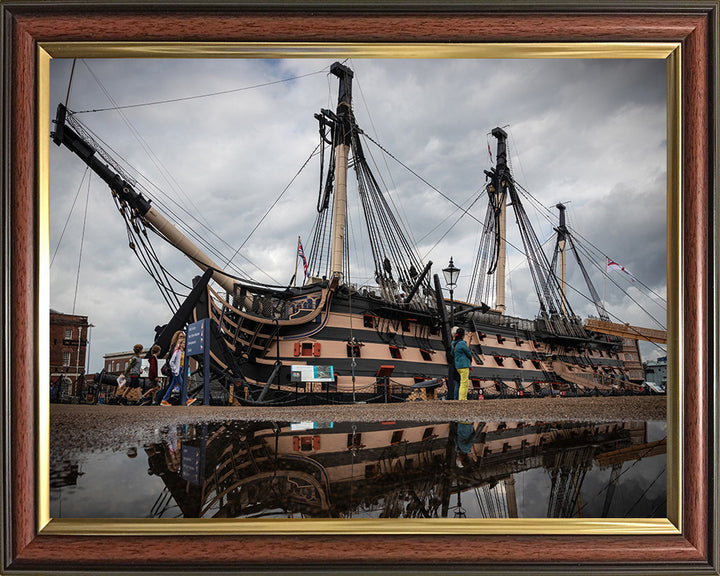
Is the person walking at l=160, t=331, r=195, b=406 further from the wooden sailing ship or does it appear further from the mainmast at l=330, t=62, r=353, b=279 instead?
the mainmast at l=330, t=62, r=353, b=279

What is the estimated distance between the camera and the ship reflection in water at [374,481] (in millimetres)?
1978

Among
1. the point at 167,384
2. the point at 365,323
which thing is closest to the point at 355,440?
the point at 167,384

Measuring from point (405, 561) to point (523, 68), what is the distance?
2905 millimetres

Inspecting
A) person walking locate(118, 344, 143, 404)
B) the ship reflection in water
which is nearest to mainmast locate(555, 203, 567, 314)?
the ship reflection in water

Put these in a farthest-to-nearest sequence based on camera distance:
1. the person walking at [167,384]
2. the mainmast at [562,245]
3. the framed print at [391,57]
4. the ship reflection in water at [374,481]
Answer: the person walking at [167,384] → the mainmast at [562,245] → the framed print at [391,57] → the ship reflection in water at [374,481]

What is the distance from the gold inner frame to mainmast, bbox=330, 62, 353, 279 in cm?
91

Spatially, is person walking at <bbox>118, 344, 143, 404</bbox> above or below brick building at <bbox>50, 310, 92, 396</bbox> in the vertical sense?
below

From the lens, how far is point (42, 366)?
243 centimetres

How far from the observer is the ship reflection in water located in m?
1.98

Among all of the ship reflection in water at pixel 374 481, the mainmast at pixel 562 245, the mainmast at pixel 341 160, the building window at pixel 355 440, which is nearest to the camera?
the ship reflection in water at pixel 374 481

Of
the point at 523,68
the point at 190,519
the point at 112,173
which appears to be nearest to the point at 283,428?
the point at 190,519

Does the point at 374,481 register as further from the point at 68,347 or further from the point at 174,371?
the point at 174,371

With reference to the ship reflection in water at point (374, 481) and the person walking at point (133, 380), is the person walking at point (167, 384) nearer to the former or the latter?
the person walking at point (133, 380)

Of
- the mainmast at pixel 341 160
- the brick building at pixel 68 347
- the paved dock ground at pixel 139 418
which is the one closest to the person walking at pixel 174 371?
the paved dock ground at pixel 139 418
